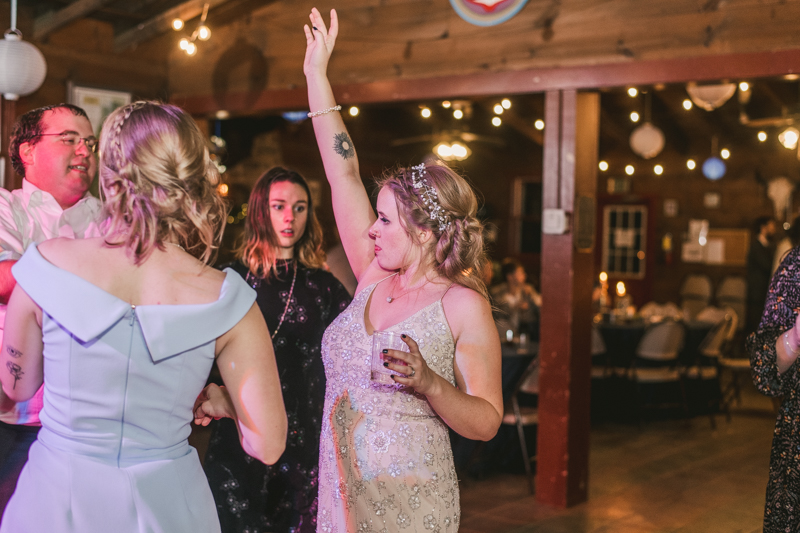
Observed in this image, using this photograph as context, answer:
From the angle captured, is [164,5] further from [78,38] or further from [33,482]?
[33,482]

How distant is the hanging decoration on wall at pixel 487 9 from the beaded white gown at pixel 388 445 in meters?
2.47

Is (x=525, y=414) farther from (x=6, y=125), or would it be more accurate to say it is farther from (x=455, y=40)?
(x=6, y=125)

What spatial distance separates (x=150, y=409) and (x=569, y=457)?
10.8ft

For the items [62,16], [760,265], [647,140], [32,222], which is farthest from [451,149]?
[32,222]

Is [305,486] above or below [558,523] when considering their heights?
above

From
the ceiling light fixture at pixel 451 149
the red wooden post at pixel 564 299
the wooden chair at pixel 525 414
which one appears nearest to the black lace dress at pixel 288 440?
the red wooden post at pixel 564 299

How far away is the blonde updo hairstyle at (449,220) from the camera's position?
170 centimetres

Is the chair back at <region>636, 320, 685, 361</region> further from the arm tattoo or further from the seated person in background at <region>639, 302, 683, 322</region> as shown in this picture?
the arm tattoo

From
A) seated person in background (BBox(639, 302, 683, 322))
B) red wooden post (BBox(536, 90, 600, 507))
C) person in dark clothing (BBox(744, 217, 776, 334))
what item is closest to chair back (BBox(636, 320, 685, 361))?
seated person in background (BBox(639, 302, 683, 322))

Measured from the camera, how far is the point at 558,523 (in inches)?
152

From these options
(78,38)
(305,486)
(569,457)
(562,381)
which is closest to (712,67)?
(562,381)

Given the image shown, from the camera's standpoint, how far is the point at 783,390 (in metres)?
2.14

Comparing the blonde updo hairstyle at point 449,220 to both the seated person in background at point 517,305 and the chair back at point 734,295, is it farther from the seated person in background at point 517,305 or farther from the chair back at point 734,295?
the chair back at point 734,295

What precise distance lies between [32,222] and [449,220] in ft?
4.16
